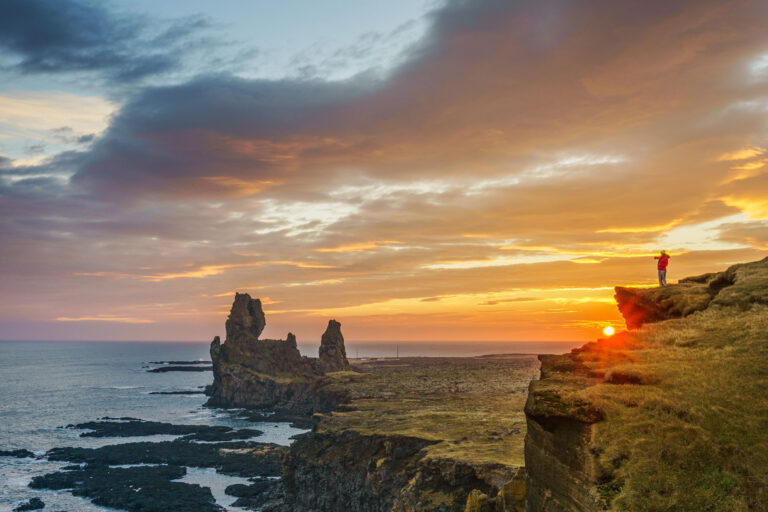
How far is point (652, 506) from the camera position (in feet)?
52.1

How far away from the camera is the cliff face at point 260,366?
507 feet

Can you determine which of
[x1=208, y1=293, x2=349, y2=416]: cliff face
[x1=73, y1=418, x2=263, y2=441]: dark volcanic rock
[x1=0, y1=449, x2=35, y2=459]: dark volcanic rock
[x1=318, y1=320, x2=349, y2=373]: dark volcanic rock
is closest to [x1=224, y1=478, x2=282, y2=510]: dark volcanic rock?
[x1=73, y1=418, x2=263, y2=441]: dark volcanic rock

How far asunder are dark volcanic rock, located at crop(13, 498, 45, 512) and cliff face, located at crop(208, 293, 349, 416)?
7800cm

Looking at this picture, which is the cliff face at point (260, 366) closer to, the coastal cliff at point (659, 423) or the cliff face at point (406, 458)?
the cliff face at point (406, 458)

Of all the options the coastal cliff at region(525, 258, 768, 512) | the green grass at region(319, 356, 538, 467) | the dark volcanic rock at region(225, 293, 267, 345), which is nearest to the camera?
the coastal cliff at region(525, 258, 768, 512)

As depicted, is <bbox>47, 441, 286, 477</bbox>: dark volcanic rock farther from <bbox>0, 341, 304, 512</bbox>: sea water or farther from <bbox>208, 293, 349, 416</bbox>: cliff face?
<bbox>208, 293, 349, 416</bbox>: cliff face

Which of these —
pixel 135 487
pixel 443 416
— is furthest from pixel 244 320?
pixel 443 416

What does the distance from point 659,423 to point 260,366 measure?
157415mm

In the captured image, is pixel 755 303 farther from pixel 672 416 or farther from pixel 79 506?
pixel 79 506

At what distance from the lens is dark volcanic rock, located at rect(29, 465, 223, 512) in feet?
221

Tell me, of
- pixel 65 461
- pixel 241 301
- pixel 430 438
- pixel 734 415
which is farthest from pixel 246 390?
pixel 734 415

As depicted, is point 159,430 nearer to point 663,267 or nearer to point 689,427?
point 663,267

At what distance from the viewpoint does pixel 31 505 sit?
2613 inches

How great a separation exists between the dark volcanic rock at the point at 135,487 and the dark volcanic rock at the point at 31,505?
5.00 metres
